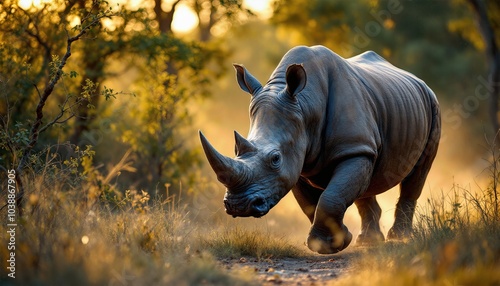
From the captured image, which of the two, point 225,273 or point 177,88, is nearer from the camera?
point 225,273

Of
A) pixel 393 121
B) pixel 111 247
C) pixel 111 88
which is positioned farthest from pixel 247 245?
pixel 111 88

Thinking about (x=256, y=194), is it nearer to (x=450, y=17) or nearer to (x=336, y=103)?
(x=336, y=103)

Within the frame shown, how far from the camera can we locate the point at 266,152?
6363 mm

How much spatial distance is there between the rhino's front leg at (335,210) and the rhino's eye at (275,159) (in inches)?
22.8

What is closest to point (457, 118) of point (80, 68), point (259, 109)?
point (80, 68)

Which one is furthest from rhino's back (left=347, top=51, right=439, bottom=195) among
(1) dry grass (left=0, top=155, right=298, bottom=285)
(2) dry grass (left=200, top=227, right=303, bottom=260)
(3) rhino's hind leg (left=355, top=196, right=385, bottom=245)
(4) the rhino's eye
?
(4) the rhino's eye

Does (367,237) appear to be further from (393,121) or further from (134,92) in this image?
(134,92)

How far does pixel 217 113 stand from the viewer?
1827 inches

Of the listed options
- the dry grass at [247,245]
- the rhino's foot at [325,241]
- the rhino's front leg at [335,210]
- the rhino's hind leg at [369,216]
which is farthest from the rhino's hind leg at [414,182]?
the rhino's foot at [325,241]

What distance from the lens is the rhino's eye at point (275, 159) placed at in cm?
637

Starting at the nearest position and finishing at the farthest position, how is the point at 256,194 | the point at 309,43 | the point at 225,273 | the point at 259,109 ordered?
the point at 225,273, the point at 256,194, the point at 259,109, the point at 309,43

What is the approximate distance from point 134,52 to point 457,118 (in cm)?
2008

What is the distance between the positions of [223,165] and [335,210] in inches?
49.2

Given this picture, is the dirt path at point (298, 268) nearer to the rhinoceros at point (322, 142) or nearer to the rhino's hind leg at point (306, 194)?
the rhinoceros at point (322, 142)
